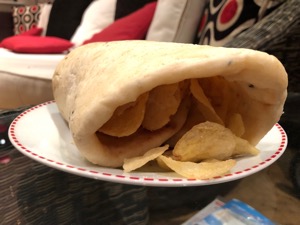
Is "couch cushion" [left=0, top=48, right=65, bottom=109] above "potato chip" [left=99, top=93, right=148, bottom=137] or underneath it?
underneath

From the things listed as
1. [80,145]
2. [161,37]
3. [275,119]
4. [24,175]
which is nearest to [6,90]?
[161,37]

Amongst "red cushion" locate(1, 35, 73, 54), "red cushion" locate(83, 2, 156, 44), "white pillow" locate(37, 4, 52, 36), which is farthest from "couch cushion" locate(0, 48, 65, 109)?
"white pillow" locate(37, 4, 52, 36)

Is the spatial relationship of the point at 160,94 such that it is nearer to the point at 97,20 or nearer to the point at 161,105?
the point at 161,105

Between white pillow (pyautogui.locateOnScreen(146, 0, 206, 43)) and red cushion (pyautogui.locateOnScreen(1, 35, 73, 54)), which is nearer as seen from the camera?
white pillow (pyautogui.locateOnScreen(146, 0, 206, 43))

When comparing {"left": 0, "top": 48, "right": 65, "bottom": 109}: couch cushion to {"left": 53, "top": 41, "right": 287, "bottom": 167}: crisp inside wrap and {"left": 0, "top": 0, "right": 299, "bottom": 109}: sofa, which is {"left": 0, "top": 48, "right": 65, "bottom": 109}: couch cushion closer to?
{"left": 0, "top": 0, "right": 299, "bottom": 109}: sofa

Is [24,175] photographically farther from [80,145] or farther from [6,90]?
[6,90]

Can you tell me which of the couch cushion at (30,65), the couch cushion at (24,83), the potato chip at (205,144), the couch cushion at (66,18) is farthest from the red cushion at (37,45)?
the potato chip at (205,144)
